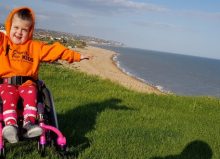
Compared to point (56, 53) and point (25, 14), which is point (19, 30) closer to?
point (25, 14)

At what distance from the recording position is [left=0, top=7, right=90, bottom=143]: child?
5172 mm

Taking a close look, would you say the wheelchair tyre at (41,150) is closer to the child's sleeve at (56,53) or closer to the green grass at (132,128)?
the green grass at (132,128)

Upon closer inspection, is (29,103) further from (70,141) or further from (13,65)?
(70,141)

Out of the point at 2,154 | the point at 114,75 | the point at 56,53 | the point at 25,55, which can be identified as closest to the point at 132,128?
the point at 56,53

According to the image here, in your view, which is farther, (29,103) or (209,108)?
(209,108)

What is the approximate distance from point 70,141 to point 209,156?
7.16 ft

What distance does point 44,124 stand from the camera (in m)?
5.22

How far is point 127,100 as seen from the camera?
11.5 meters

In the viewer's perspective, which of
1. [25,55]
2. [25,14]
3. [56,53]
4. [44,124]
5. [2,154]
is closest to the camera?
[2,154]

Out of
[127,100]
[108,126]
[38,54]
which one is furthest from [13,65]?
[127,100]

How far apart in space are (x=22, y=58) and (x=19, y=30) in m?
0.36

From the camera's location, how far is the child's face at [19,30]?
5.59 meters

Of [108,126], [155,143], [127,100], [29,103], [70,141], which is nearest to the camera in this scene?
[29,103]

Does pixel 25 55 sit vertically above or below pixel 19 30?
below
